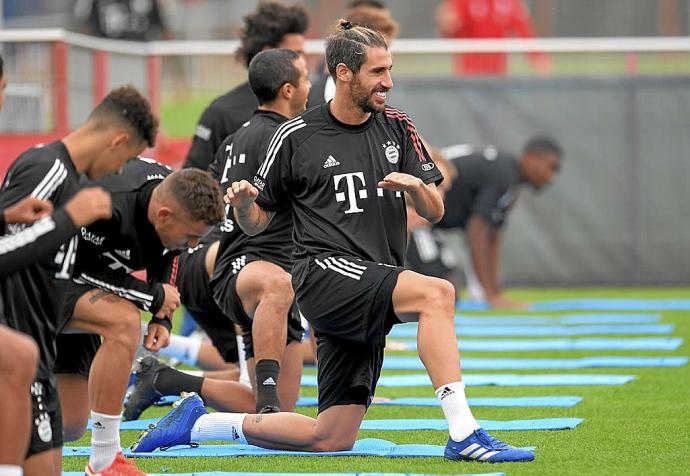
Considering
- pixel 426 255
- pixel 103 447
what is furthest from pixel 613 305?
pixel 103 447

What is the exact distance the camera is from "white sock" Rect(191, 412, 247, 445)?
259 inches

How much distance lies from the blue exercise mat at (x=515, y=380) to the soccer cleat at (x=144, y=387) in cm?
191

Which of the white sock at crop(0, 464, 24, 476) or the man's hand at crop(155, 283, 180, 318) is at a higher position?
the man's hand at crop(155, 283, 180, 318)

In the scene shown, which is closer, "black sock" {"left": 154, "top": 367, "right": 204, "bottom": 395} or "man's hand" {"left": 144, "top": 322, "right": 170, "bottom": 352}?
"man's hand" {"left": 144, "top": 322, "right": 170, "bottom": 352}

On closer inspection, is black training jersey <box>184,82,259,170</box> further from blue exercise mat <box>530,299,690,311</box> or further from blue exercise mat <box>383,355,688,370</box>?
blue exercise mat <box>530,299,690,311</box>

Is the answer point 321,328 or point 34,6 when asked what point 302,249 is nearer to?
point 321,328

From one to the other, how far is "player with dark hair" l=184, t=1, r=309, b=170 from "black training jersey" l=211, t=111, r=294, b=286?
109 centimetres

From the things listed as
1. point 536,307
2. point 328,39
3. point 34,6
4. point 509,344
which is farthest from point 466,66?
point 328,39

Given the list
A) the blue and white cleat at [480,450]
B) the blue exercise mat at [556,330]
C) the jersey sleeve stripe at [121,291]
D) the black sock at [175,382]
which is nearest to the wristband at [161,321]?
the jersey sleeve stripe at [121,291]

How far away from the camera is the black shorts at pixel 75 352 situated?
6.48 m

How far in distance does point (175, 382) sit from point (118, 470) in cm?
166

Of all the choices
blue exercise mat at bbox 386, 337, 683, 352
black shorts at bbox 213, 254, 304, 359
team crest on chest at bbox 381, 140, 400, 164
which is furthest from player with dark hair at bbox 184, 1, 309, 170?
blue exercise mat at bbox 386, 337, 683, 352

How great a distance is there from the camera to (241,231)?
756cm

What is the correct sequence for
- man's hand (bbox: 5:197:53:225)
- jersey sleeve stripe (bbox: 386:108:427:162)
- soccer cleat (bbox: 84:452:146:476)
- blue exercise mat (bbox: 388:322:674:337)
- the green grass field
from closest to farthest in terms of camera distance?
man's hand (bbox: 5:197:53:225) < soccer cleat (bbox: 84:452:146:476) < the green grass field < jersey sleeve stripe (bbox: 386:108:427:162) < blue exercise mat (bbox: 388:322:674:337)
